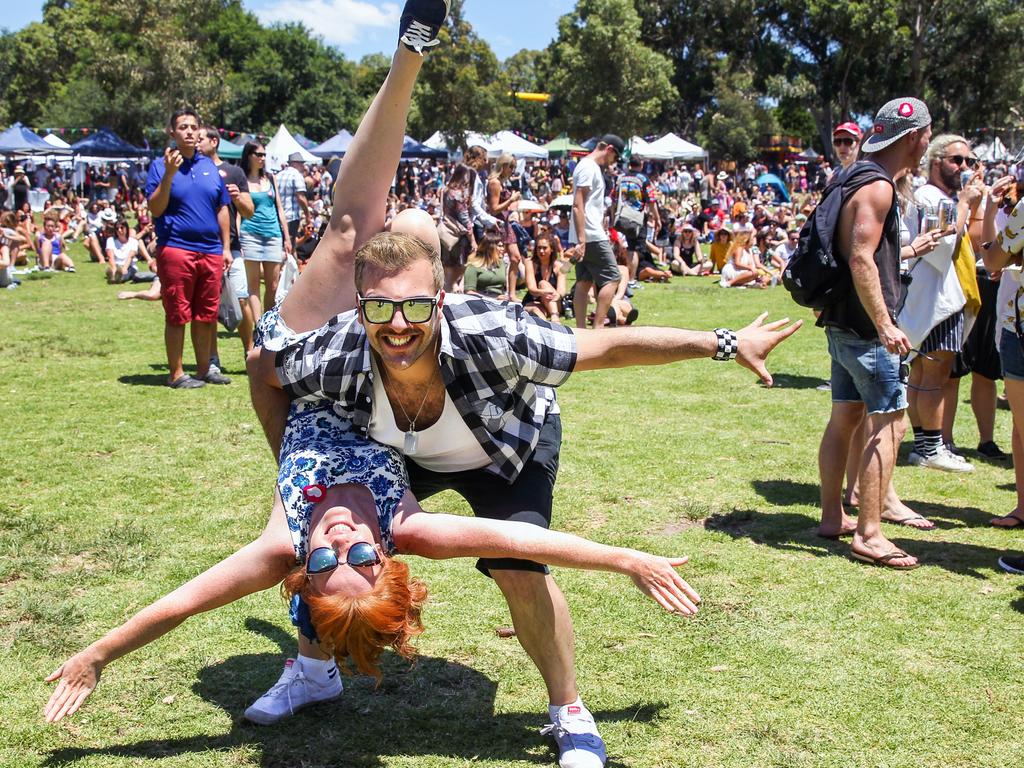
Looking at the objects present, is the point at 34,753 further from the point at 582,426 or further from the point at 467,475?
the point at 582,426

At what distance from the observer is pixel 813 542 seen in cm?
529

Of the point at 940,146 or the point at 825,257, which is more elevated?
the point at 940,146

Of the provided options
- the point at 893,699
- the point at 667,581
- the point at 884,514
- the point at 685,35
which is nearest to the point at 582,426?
the point at 884,514

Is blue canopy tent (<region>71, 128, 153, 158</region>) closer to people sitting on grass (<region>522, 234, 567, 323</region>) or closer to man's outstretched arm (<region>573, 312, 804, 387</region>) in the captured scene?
people sitting on grass (<region>522, 234, 567, 323</region>)

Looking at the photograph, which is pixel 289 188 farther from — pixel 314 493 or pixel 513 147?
pixel 513 147

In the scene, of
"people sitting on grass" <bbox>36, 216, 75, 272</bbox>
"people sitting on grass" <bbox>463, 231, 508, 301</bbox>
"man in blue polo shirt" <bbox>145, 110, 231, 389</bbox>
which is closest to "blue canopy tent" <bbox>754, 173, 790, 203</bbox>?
"people sitting on grass" <bbox>36, 216, 75, 272</bbox>

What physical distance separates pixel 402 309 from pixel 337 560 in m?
0.76

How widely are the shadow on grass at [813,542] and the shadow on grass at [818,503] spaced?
0.18 meters

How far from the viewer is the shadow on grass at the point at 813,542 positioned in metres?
4.99

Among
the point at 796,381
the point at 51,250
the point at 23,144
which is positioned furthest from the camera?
the point at 23,144

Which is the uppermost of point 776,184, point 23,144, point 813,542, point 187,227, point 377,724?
point 23,144

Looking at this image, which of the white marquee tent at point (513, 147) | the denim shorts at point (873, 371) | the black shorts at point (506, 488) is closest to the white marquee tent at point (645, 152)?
the white marquee tent at point (513, 147)

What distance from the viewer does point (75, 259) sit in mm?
21281

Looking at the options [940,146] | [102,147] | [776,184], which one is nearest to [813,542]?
[940,146]
